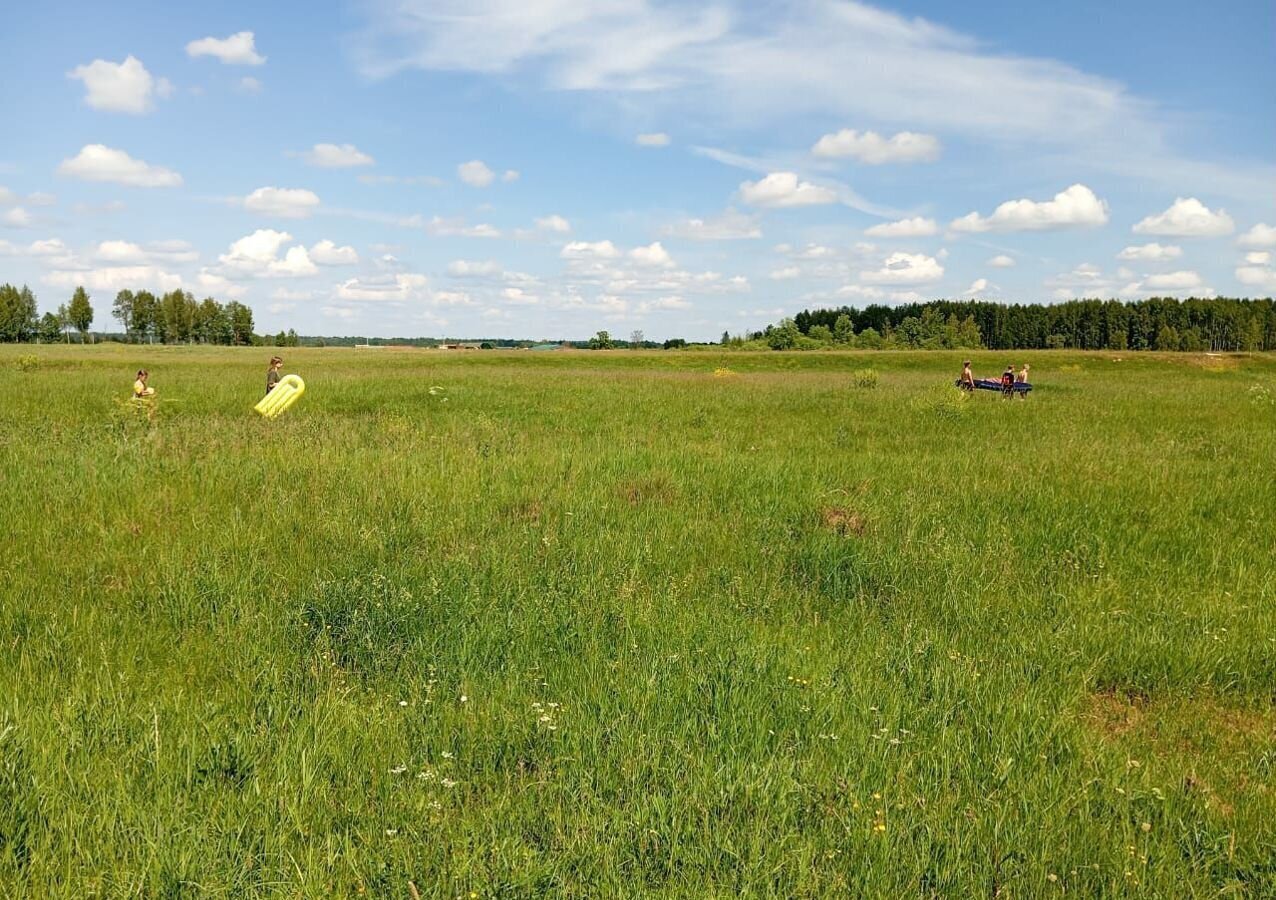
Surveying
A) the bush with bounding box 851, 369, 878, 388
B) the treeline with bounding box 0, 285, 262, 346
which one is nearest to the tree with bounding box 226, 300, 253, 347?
the treeline with bounding box 0, 285, 262, 346

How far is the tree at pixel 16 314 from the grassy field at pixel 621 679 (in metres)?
129

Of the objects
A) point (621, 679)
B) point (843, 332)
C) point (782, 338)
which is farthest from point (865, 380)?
point (843, 332)

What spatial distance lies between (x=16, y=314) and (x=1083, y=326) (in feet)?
559

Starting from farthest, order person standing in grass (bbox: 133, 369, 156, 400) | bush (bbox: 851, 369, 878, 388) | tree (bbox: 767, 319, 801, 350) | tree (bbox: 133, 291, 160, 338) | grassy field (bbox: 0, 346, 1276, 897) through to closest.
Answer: tree (bbox: 133, 291, 160, 338) < tree (bbox: 767, 319, 801, 350) < bush (bbox: 851, 369, 878, 388) < person standing in grass (bbox: 133, 369, 156, 400) < grassy field (bbox: 0, 346, 1276, 897)

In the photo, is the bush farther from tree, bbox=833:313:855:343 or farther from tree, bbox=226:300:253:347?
tree, bbox=226:300:253:347

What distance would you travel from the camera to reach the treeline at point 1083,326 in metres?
119

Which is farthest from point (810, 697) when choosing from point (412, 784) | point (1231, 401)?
point (1231, 401)

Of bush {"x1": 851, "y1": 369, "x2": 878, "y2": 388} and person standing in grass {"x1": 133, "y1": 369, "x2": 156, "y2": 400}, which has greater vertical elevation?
bush {"x1": 851, "y1": 369, "x2": 878, "y2": 388}

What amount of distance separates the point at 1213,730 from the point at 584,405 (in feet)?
59.4

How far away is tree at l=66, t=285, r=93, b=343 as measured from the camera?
12181cm

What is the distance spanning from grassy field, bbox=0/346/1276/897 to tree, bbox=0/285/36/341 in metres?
129

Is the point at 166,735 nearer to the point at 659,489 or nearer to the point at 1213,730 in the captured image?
the point at 1213,730

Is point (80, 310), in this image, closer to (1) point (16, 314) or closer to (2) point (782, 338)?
(1) point (16, 314)

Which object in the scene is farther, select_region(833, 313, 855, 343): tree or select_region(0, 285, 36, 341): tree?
select_region(833, 313, 855, 343): tree
